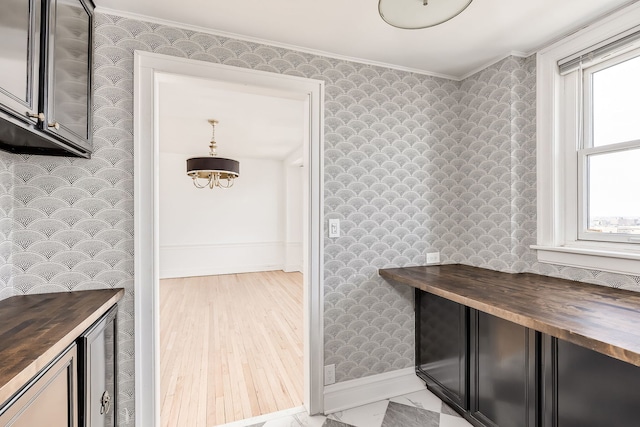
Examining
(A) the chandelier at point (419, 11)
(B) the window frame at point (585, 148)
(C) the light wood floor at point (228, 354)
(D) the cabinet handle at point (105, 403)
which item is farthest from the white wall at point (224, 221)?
(A) the chandelier at point (419, 11)

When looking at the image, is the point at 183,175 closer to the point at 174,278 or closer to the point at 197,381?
the point at 174,278

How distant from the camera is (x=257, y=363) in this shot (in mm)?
2734

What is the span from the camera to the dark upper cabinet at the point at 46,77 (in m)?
0.97

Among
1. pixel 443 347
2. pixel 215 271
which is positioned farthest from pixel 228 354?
pixel 215 271

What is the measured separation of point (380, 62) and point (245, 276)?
5.28 meters

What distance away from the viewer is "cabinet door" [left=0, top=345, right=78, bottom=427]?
0.80m

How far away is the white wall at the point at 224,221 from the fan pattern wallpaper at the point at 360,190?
489cm

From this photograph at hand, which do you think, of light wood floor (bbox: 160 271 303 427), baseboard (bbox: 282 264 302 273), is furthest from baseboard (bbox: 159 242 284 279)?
light wood floor (bbox: 160 271 303 427)

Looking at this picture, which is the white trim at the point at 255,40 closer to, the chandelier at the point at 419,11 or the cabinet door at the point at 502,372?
the chandelier at the point at 419,11

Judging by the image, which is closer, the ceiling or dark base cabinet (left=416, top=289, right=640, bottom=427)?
dark base cabinet (left=416, top=289, right=640, bottom=427)

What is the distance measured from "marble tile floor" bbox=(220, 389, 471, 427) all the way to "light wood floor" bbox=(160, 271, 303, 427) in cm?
10

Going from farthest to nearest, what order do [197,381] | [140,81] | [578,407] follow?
[197,381]
[140,81]
[578,407]

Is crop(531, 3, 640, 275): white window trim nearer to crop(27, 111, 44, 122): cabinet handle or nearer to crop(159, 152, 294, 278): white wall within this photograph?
crop(27, 111, 44, 122): cabinet handle

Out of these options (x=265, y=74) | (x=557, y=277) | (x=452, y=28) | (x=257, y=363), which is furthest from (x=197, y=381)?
(x=452, y=28)
